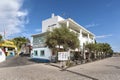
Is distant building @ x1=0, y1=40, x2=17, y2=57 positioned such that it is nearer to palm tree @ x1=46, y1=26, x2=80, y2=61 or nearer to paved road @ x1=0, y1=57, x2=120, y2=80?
palm tree @ x1=46, y1=26, x2=80, y2=61

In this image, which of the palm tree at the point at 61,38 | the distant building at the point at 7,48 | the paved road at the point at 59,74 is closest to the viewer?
the paved road at the point at 59,74

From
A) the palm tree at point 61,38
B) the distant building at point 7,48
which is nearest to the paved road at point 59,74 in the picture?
the palm tree at point 61,38

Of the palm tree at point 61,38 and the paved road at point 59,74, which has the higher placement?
the palm tree at point 61,38

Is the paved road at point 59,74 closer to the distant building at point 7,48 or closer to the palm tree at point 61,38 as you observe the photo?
the palm tree at point 61,38

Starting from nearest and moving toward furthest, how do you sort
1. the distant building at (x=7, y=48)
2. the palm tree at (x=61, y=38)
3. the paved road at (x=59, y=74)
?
the paved road at (x=59, y=74)
the palm tree at (x=61, y=38)
the distant building at (x=7, y=48)

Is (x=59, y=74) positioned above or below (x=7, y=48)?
below

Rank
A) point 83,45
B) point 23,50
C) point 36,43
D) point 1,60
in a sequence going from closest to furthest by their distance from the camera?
point 1,60
point 36,43
point 83,45
point 23,50

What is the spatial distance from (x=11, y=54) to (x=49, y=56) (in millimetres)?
20658

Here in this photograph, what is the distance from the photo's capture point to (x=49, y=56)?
93.8ft

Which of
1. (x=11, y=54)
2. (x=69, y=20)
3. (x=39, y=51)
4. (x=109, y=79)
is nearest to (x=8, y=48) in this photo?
(x=11, y=54)

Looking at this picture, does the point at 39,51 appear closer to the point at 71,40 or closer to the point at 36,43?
the point at 36,43

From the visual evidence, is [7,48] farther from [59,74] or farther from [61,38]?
[59,74]

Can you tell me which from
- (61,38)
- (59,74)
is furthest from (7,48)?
(59,74)

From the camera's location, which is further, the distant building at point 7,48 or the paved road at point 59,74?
the distant building at point 7,48
